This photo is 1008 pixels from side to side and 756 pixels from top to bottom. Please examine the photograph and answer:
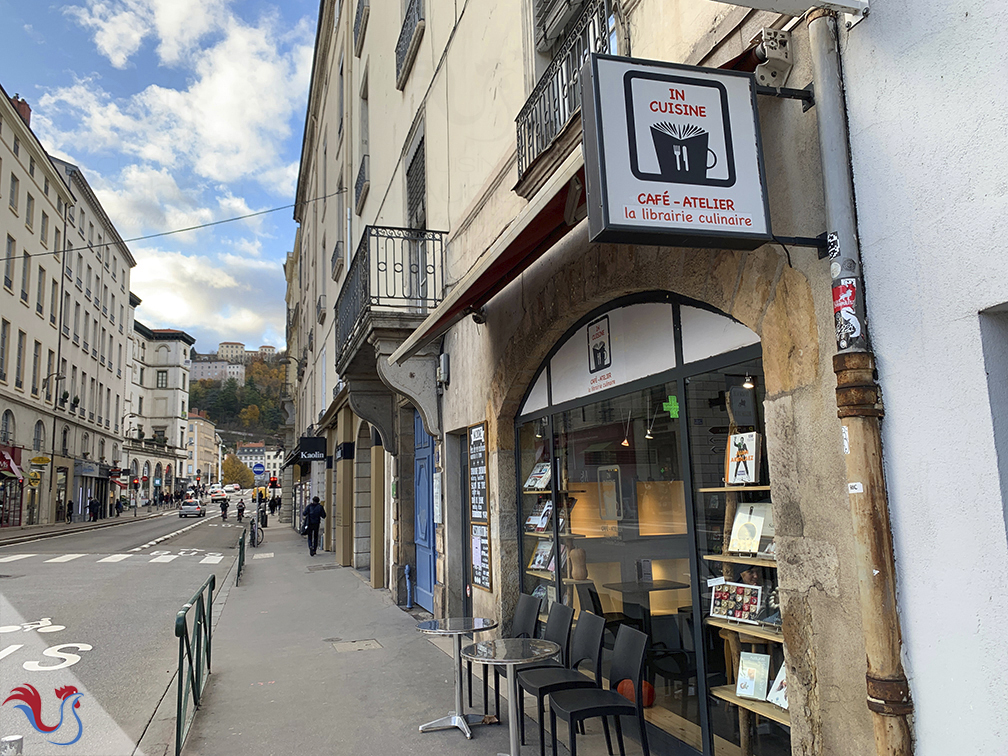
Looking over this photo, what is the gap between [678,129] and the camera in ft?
10.4

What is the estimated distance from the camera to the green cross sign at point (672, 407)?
184 inches

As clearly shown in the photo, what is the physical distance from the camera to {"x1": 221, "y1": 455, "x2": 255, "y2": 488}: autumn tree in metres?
144

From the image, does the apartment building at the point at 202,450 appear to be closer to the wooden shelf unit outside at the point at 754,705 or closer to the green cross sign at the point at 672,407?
the green cross sign at the point at 672,407

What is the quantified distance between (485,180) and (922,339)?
5.81 meters

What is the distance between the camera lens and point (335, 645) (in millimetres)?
9031

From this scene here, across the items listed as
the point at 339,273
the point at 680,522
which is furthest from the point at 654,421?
the point at 339,273

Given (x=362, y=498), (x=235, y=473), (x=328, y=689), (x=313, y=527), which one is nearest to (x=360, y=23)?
(x=362, y=498)

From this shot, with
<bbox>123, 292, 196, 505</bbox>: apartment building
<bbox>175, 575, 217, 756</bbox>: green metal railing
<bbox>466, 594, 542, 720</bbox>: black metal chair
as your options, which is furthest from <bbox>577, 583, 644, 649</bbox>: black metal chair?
<bbox>123, 292, 196, 505</bbox>: apartment building

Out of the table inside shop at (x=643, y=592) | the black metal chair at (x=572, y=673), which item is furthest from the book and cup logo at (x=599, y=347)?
the black metal chair at (x=572, y=673)

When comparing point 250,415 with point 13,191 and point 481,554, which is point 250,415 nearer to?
point 13,191

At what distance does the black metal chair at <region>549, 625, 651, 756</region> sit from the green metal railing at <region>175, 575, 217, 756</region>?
105 inches

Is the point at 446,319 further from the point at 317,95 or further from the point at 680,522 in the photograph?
the point at 317,95

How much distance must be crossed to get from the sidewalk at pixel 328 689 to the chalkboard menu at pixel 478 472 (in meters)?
1.66

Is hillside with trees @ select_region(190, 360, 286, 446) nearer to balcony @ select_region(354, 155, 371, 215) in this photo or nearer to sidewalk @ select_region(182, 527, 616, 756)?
balcony @ select_region(354, 155, 371, 215)
